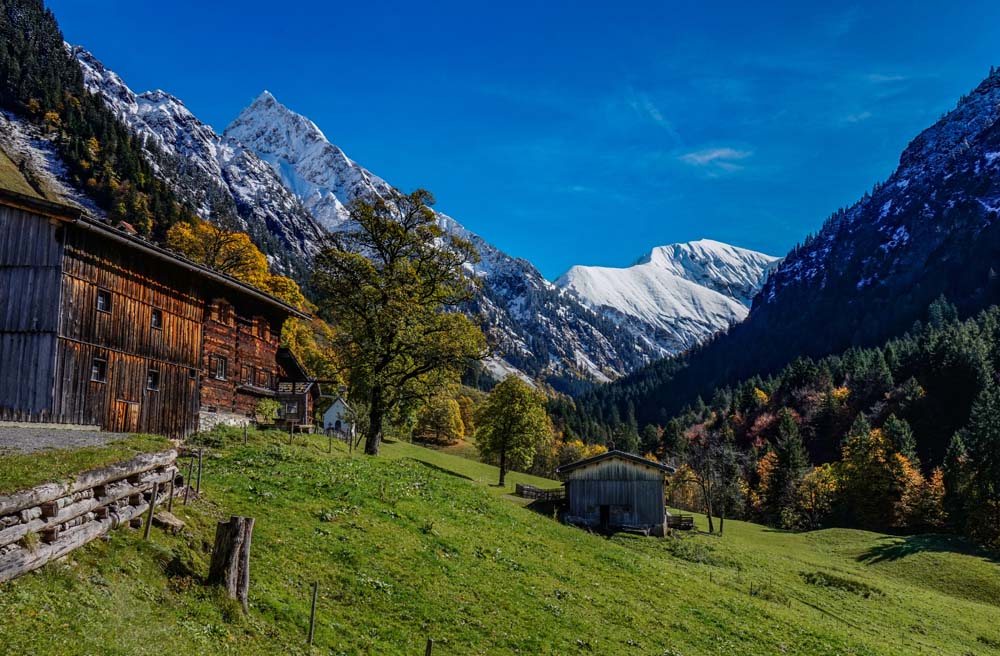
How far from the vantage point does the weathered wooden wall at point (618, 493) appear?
65.1m

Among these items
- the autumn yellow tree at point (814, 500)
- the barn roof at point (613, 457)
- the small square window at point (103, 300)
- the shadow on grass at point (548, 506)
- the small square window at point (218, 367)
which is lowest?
the autumn yellow tree at point (814, 500)

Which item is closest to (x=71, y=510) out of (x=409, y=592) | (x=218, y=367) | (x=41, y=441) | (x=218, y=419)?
(x=41, y=441)

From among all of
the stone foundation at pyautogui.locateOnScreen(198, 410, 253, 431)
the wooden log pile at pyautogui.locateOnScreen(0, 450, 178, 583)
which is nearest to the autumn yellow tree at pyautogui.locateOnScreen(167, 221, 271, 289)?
the stone foundation at pyautogui.locateOnScreen(198, 410, 253, 431)

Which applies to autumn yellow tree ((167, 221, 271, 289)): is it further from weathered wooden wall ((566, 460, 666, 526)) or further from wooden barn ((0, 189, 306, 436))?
weathered wooden wall ((566, 460, 666, 526))

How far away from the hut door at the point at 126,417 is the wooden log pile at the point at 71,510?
16445mm

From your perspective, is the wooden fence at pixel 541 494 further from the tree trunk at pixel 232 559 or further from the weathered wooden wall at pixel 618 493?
the tree trunk at pixel 232 559

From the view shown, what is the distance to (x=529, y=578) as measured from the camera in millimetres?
25750

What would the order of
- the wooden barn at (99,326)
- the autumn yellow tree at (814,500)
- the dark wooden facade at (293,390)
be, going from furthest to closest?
the autumn yellow tree at (814,500) < the dark wooden facade at (293,390) < the wooden barn at (99,326)

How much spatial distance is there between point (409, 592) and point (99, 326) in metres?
21.0

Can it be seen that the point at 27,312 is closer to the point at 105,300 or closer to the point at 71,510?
the point at 105,300

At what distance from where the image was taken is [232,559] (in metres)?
15.8

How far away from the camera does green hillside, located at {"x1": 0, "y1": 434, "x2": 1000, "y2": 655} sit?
13531 millimetres

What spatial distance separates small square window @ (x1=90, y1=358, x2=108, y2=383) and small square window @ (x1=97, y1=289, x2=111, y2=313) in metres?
2.39

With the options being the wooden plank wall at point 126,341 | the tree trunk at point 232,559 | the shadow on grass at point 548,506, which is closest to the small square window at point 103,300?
the wooden plank wall at point 126,341
